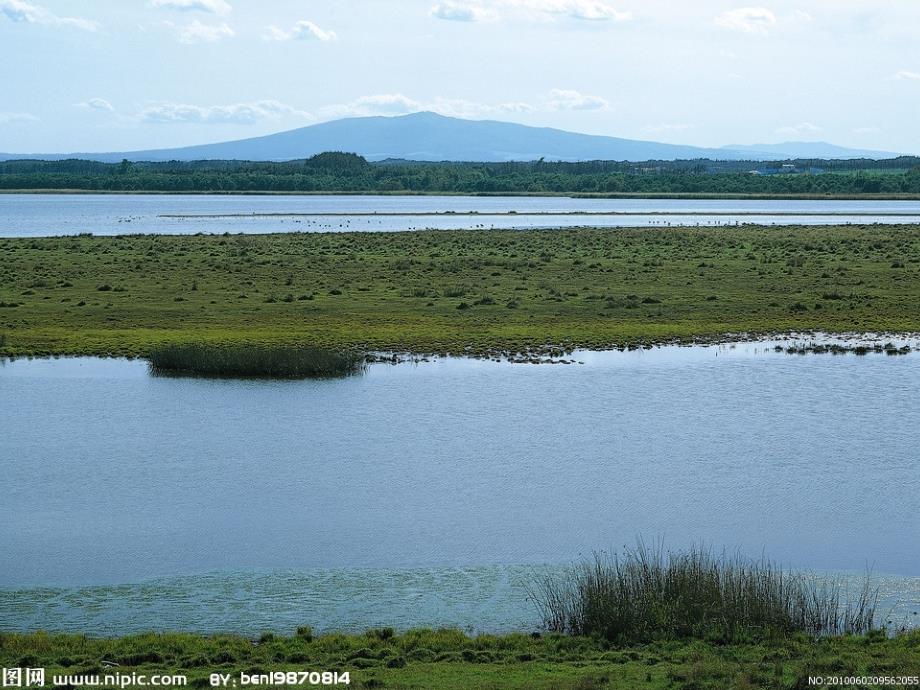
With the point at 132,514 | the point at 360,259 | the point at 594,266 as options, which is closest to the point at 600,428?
the point at 132,514

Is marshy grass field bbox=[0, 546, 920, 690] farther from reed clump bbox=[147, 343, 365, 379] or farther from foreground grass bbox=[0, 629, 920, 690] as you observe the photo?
reed clump bbox=[147, 343, 365, 379]

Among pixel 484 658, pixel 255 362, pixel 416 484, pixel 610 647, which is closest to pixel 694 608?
pixel 610 647

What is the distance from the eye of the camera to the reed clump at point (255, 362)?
30.4 m

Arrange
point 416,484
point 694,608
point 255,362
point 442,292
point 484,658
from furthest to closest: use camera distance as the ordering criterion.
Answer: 1. point 442,292
2. point 255,362
3. point 416,484
4. point 694,608
5. point 484,658

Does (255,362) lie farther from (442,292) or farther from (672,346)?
(442,292)

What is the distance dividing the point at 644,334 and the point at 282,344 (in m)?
11.1

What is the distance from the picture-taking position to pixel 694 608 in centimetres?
1283

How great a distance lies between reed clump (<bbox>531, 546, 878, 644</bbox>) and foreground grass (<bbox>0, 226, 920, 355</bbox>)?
20643 millimetres

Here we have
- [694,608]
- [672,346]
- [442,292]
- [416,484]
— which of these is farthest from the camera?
[442,292]

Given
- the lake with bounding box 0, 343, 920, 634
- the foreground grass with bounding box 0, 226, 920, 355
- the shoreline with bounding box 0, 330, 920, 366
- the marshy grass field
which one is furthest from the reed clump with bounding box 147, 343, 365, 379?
the marshy grass field

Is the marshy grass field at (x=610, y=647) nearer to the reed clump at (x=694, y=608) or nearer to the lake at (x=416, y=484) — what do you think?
the reed clump at (x=694, y=608)

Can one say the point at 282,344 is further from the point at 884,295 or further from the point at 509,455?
the point at 884,295

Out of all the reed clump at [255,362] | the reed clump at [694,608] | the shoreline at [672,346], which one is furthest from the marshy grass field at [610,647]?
the shoreline at [672,346]

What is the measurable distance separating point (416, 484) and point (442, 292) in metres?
26.5
